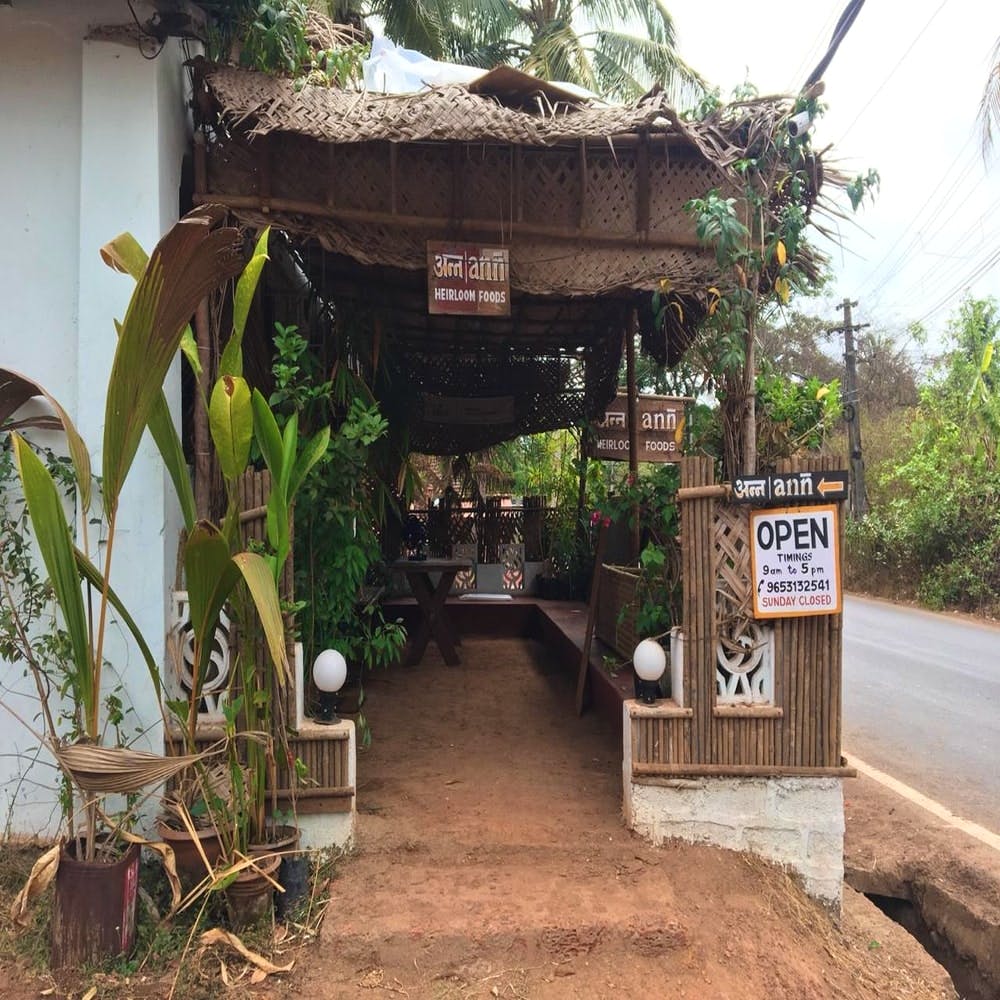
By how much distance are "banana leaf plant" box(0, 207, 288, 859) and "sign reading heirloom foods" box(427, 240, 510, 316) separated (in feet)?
3.83

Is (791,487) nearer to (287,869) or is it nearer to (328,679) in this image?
(328,679)

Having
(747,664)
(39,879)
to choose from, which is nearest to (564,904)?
(747,664)

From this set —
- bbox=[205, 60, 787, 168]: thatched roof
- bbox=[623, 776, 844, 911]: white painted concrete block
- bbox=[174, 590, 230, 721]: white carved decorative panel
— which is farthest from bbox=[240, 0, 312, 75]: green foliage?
bbox=[623, 776, 844, 911]: white painted concrete block

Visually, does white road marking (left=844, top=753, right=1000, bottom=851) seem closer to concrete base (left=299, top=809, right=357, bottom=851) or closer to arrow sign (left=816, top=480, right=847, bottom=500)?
arrow sign (left=816, top=480, right=847, bottom=500)

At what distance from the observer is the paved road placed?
5273mm

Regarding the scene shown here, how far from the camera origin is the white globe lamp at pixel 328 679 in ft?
10.7

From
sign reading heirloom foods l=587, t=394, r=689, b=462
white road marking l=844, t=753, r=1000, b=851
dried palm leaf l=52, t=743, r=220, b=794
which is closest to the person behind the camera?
dried palm leaf l=52, t=743, r=220, b=794

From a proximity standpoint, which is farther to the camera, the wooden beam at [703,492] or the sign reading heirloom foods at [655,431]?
the sign reading heirloom foods at [655,431]

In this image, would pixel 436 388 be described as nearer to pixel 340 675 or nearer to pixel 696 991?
pixel 340 675

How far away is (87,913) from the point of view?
2.56 metres

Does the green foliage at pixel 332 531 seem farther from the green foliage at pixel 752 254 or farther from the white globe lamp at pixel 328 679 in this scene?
the green foliage at pixel 752 254

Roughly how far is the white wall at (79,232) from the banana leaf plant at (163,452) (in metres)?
0.57

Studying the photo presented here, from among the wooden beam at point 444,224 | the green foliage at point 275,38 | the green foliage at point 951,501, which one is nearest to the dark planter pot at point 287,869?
the wooden beam at point 444,224

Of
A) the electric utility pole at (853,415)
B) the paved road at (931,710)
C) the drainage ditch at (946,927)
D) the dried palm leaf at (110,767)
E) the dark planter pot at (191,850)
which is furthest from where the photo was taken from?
the electric utility pole at (853,415)
